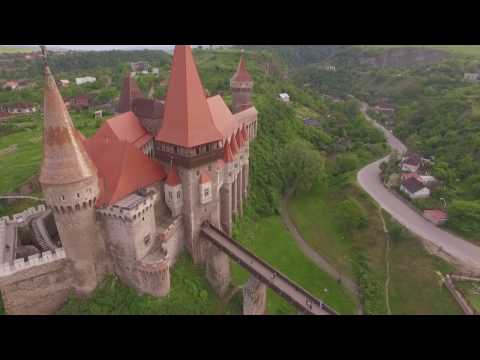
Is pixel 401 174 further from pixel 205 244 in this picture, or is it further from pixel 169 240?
pixel 169 240

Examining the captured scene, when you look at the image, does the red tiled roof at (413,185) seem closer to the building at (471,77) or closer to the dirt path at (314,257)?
the dirt path at (314,257)

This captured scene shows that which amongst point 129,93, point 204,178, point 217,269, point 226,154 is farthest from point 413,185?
point 129,93

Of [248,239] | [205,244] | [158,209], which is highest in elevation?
[158,209]

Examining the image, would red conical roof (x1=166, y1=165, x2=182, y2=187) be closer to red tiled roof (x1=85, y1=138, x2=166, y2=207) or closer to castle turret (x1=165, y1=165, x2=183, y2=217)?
castle turret (x1=165, y1=165, x2=183, y2=217)

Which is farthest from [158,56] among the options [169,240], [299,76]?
[169,240]

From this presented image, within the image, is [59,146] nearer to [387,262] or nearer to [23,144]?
[387,262]

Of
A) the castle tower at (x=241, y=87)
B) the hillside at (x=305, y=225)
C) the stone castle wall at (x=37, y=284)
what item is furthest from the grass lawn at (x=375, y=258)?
the stone castle wall at (x=37, y=284)
